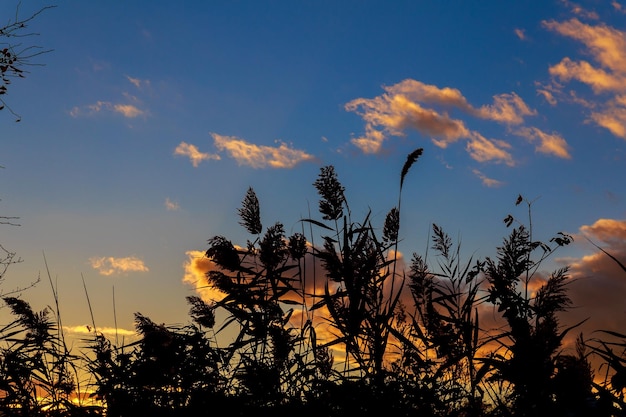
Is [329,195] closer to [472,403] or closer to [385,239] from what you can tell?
[385,239]

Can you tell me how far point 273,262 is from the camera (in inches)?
210

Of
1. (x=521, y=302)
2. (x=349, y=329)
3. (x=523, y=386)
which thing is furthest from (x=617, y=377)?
(x=349, y=329)

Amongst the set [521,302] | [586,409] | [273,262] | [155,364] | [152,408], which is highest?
[273,262]

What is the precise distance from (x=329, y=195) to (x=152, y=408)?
2192 mm

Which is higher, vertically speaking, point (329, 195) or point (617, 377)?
point (329, 195)

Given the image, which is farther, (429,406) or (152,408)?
(152,408)

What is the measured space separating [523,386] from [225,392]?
2.00 meters

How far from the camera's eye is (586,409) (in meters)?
3.42

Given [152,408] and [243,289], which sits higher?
[243,289]

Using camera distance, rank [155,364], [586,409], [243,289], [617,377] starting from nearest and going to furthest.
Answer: [586,409], [617,377], [155,364], [243,289]

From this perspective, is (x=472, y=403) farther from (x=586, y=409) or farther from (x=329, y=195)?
(x=329, y=195)

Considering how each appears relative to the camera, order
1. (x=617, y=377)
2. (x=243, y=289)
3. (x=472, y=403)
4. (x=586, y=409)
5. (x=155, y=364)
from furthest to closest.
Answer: (x=243, y=289), (x=155, y=364), (x=472, y=403), (x=617, y=377), (x=586, y=409)

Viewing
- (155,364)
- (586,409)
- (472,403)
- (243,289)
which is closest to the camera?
(586,409)

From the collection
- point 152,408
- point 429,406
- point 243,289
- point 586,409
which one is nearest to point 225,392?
point 152,408
